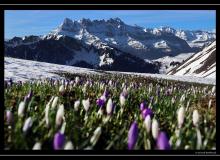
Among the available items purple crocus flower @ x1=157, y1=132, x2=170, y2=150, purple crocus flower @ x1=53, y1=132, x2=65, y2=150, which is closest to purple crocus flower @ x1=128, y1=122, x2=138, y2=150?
purple crocus flower @ x1=157, y1=132, x2=170, y2=150

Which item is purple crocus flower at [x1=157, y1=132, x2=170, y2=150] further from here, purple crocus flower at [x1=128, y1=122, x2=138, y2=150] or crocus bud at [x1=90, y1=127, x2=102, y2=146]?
crocus bud at [x1=90, y1=127, x2=102, y2=146]

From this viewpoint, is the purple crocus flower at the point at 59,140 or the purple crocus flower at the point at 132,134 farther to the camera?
the purple crocus flower at the point at 132,134

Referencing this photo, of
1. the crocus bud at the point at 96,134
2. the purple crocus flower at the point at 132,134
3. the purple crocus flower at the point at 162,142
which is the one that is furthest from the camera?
the crocus bud at the point at 96,134

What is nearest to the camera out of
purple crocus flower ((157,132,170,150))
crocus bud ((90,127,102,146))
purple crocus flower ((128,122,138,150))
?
purple crocus flower ((157,132,170,150))

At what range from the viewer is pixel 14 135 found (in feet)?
14.6

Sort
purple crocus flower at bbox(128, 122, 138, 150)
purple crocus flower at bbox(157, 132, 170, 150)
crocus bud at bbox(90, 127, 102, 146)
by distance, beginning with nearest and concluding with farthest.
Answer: purple crocus flower at bbox(157, 132, 170, 150)
purple crocus flower at bbox(128, 122, 138, 150)
crocus bud at bbox(90, 127, 102, 146)

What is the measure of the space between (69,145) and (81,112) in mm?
3549

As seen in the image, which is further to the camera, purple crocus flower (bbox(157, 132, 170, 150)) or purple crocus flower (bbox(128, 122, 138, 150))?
purple crocus flower (bbox(128, 122, 138, 150))

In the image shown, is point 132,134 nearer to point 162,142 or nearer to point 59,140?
point 162,142

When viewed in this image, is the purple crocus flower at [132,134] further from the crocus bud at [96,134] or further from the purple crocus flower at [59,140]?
the purple crocus flower at [59,140]

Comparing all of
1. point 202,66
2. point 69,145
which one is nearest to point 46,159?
point 69,145

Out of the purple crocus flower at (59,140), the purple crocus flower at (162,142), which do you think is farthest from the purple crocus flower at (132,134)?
the purple crocus flower at (59,140)
